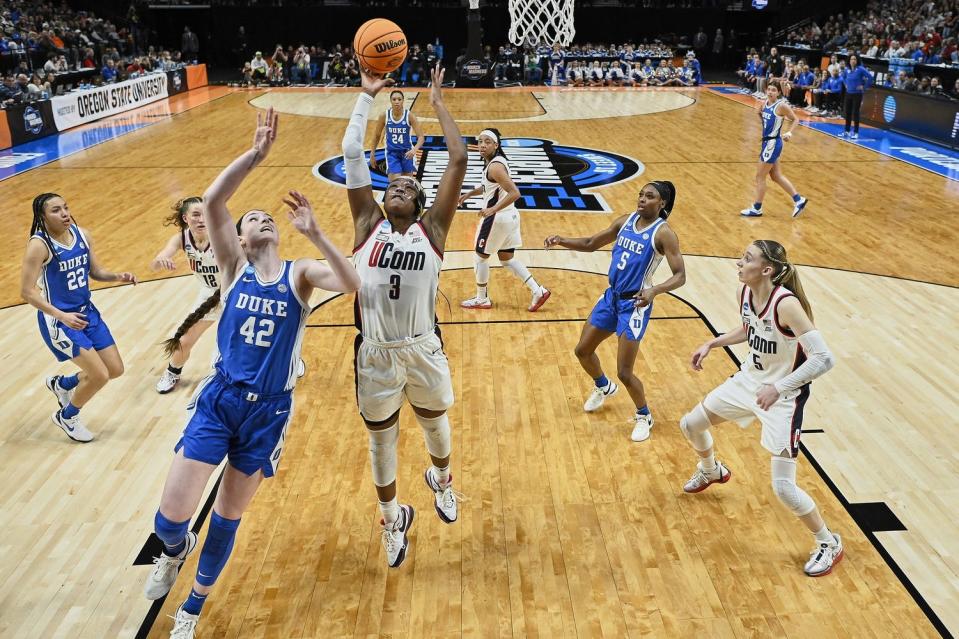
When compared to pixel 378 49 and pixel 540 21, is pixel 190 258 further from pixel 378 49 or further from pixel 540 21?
pixel 540 21

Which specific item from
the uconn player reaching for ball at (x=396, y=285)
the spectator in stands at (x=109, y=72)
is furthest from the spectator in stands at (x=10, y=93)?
the uconn player reaching for ball at (x=396, y=285)

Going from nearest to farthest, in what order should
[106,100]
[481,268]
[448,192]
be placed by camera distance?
1. [448,192]
2. [481,268]
3. [106,100]

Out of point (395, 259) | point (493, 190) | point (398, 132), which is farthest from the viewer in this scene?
point (398, 132)

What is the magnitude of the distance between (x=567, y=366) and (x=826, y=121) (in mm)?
16084

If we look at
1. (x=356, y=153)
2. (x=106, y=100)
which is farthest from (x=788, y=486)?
(x=106, y=100)

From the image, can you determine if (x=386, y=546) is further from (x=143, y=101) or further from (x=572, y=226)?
(x=143, y=101)

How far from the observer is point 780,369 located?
4098 mm

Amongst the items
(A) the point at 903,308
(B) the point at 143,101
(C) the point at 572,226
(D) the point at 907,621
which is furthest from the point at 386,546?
(B) the point at 143,101

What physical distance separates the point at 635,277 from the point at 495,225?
2.60 m

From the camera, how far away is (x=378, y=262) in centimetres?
374

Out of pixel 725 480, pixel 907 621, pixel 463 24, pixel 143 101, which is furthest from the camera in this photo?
pixel 463 24

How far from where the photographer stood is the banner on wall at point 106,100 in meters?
17.9

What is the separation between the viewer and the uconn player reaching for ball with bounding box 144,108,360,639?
11.3ft

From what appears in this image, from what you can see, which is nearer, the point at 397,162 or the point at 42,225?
the point at 42,225
